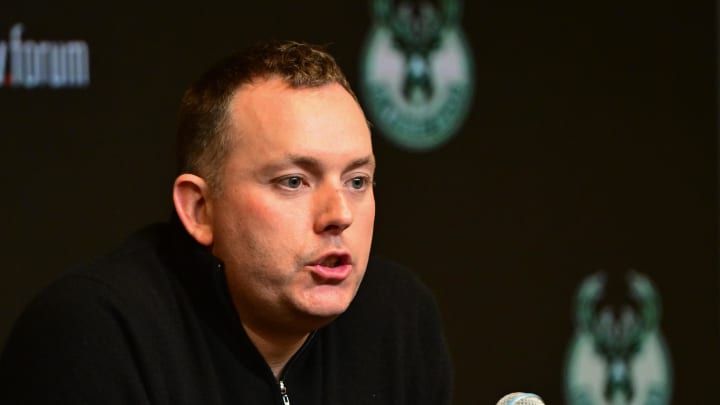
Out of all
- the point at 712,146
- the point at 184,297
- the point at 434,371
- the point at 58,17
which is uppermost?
the point at 58,17

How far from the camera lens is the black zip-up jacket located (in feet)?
5.04

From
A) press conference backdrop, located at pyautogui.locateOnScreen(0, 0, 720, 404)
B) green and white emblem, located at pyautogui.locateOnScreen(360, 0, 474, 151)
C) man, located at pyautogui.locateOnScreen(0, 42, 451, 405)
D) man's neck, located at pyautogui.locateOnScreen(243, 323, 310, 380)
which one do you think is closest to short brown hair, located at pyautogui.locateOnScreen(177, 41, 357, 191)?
man, located at pyautogui.locateOnScreen(0, 42, 451, 405)

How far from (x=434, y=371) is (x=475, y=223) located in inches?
43.2

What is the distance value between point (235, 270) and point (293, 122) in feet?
0.73

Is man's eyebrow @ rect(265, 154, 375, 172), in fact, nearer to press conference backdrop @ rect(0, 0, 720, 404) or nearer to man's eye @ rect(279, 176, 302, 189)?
man's eye @ rect(279, 176, 302, 189)

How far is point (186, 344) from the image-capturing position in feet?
5.41

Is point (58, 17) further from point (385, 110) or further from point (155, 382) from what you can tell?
point (155, 382)

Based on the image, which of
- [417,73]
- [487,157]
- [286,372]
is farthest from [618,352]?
[286,372]

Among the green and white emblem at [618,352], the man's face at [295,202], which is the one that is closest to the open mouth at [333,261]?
the man's face at [295,202]

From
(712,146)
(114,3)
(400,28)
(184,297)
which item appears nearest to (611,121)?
(712,146)

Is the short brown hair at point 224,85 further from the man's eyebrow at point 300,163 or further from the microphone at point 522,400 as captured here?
the microphone at point 522,400

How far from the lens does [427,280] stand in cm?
294

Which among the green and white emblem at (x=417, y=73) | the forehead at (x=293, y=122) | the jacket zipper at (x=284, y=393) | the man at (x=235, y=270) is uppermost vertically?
the green and white emblem at (x=417, y=73)

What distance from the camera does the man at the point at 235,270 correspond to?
1550 mm
